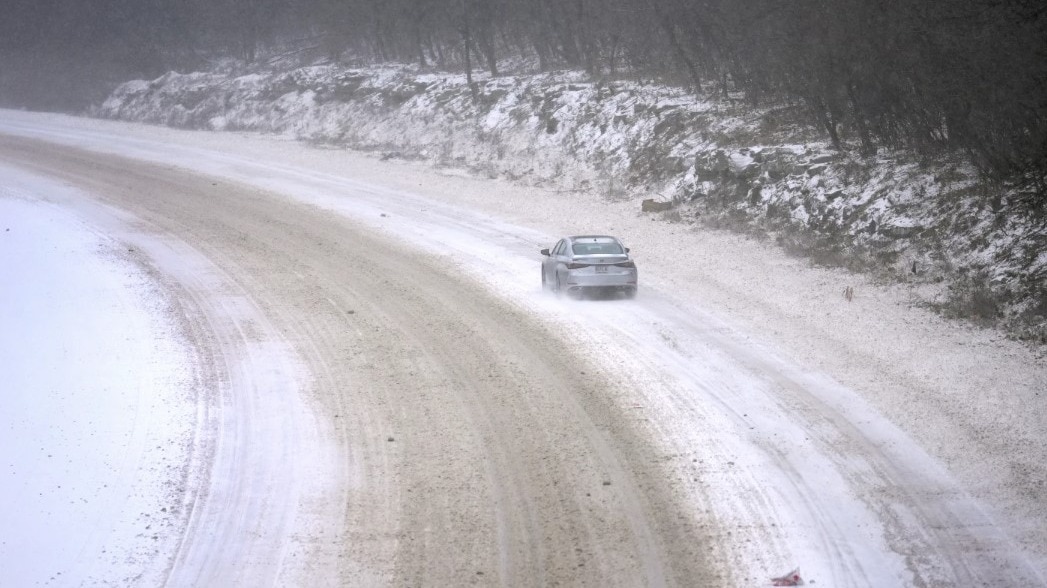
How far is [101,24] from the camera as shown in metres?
61.3

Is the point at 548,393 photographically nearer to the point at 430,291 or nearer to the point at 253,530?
the point at 253,530

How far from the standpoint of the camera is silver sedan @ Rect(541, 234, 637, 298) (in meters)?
17.6

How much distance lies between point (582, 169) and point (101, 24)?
4690cm

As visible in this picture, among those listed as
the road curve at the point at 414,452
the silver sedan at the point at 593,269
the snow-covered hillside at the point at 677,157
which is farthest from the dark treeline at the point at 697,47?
the road curve at the point at 414,452

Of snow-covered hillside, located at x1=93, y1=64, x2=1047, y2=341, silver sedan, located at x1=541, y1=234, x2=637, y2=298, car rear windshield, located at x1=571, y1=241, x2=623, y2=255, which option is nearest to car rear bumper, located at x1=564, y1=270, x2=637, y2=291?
silver sedan, located at x1=541, y1=234, x2=637, y2=298

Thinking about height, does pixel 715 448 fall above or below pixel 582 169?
below

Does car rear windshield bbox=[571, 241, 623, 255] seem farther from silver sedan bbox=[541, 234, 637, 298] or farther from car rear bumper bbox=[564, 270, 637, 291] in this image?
car rear bumper bbox=[564, 270, 637, 291]

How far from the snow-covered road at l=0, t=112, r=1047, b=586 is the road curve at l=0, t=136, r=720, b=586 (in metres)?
0.04

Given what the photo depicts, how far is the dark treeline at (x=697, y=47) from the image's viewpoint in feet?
56.5

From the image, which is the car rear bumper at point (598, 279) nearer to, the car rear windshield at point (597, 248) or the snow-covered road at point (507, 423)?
the snow-covered road at point (507, 423)

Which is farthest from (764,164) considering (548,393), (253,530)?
(253,530)

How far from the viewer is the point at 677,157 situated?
2672cm

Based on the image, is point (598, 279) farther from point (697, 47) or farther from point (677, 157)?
point (697, 47)

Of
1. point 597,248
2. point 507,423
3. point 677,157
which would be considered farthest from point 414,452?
point 677,157
